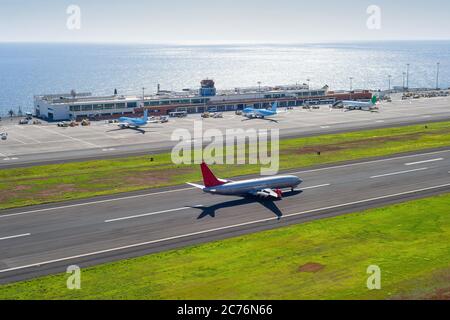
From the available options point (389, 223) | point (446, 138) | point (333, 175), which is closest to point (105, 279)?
point (389, 223)

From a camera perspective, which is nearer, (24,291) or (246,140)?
(24,291)

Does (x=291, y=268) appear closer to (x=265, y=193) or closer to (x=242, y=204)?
(x=242, y=204)

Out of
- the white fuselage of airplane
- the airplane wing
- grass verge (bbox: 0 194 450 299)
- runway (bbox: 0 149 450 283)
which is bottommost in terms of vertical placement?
grass verge (bbox: 0 194 450 299)

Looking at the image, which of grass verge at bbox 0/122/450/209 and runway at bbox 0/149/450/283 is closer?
runway at bbox 0/149/450/283

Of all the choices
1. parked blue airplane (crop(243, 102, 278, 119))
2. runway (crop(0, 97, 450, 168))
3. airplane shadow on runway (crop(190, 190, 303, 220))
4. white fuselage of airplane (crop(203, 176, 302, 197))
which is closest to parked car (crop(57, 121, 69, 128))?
runway (crop(0, 97, 450, 168))

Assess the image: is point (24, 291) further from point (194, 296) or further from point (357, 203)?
point (357, 203)

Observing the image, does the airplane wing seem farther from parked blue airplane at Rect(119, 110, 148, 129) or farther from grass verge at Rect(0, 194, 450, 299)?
parked blue airplane at Rect(119, 110, 148, 129)

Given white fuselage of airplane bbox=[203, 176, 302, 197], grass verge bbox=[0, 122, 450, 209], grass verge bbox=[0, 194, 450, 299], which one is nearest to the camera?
grass verge bbox=[0, 194, 450, 299]
